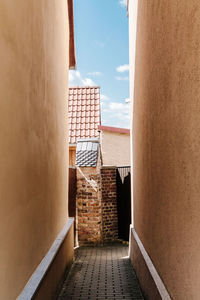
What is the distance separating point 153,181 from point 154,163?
266mm

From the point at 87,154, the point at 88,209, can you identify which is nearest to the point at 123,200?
the point at 88,209

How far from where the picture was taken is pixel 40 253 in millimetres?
3496

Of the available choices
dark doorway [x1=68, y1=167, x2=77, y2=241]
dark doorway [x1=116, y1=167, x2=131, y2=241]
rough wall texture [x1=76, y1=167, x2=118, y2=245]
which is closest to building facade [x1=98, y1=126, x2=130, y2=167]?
dark doorway [x1=116, y1=167, x2=131, y2=241]

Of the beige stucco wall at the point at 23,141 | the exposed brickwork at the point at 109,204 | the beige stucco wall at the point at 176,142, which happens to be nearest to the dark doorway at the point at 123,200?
the exposed brickwork at the point at 109,204

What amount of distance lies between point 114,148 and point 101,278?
8948 millimetres

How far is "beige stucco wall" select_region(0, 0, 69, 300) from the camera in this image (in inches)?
86.0

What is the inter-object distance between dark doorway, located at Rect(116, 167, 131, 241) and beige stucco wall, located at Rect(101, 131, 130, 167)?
4.85 metres

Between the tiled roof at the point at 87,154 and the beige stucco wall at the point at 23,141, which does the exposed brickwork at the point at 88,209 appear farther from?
the beige stucco wall at the point at 23,141

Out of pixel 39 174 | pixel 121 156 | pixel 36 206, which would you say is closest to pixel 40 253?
pixel 36 206

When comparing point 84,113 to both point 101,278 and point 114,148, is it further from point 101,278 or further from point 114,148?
point 101,278

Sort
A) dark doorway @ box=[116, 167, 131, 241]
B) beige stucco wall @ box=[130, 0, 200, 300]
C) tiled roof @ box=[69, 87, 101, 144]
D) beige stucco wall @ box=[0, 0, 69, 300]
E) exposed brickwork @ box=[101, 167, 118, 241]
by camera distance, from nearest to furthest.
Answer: beige stucco wall @ box=[130, 0, 200, 300]
beige stucco wall @ box=[0, 0, 69, 300]
exposed brickwork @ box=[101, 167, 118, 241]
dark doorway @ box=[116, 167, 131, 241]
tiled roof @ box=[69, 87, 101, 144]

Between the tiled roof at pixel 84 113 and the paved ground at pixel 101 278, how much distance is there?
17.4ft

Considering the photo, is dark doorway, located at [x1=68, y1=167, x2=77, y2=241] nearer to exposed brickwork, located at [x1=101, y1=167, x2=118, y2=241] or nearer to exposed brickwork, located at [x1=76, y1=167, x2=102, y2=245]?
exposed brickwork, located at [x1=76, y1=167, x2=102, y2=245]

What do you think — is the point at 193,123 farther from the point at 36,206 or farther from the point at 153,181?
the point at 36,206
